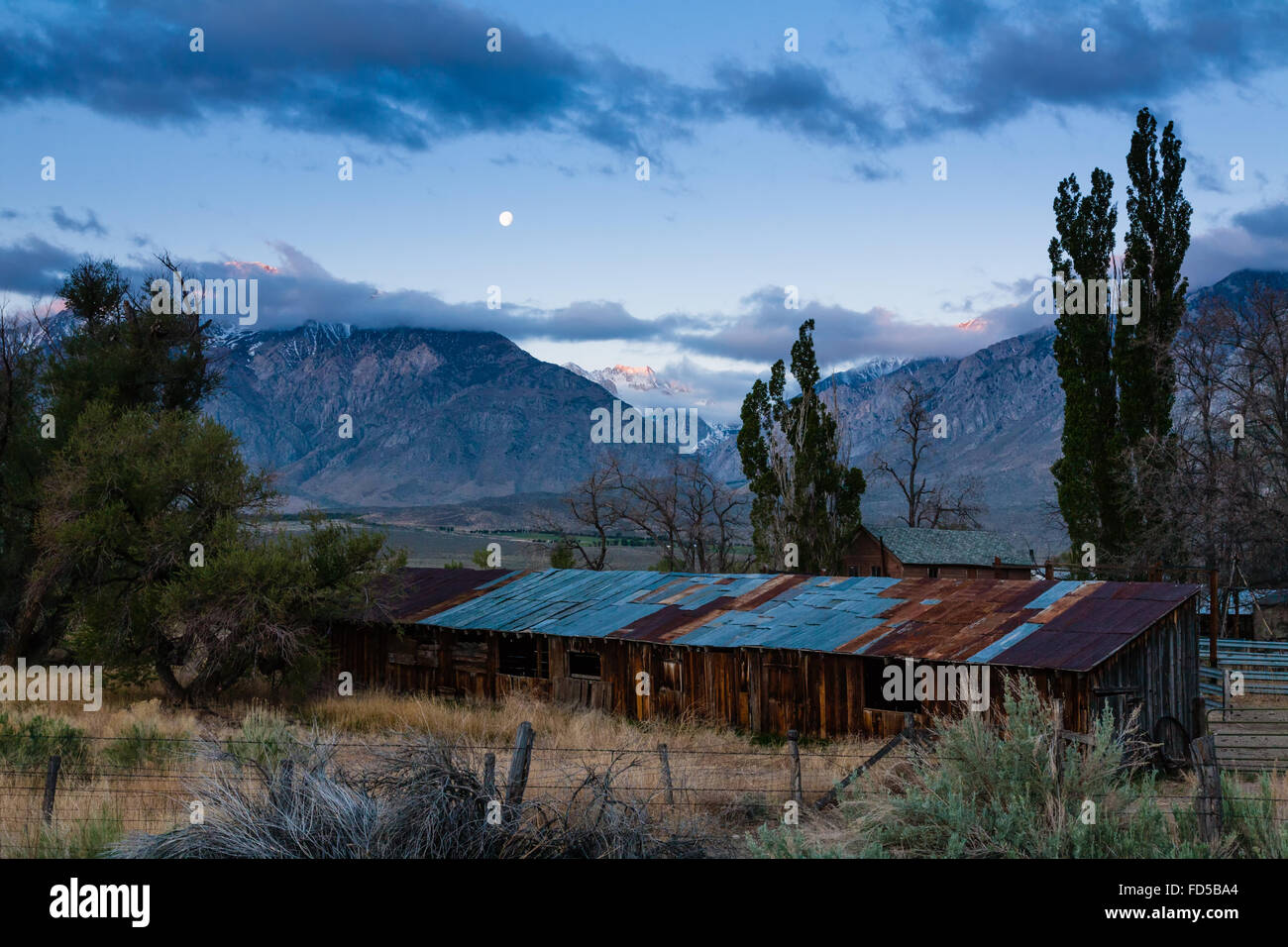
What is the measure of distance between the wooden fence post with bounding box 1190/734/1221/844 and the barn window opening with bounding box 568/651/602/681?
18.2 metres

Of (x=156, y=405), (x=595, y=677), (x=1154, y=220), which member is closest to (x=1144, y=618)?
(x=595, y=677)

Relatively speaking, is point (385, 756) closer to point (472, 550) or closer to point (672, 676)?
point (672, 676)

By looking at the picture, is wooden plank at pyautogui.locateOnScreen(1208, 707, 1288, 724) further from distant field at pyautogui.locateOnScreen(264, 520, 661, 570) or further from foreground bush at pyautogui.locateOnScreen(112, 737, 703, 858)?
distant field at pyautogui.locateOnScreen(264, 520, 661, 570)

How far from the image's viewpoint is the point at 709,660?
78.5 feet

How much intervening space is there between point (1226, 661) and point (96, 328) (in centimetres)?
3732

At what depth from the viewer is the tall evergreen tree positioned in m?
46.4

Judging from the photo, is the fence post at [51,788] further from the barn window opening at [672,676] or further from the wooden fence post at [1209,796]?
the barn window opening at [672,676]

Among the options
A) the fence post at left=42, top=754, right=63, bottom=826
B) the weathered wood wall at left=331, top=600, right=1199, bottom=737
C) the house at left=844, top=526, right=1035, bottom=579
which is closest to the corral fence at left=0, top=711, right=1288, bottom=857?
the fence post at left=42, top=754, right=63, bottom=826

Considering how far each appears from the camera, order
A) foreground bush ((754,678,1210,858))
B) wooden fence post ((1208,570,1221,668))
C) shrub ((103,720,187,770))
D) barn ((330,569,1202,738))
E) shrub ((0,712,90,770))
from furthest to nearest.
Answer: wooden fence post ((1208,570,1221,668))
barn ((330,569,1202,738))
shrub ((103,720,187,770))
shrub ((0,712,90,770))
foreground bush ((754,678,1210,858))

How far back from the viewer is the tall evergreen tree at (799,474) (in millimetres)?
46375

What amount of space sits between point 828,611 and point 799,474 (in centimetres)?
2229

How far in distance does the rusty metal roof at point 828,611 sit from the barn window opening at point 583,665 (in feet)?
2.41

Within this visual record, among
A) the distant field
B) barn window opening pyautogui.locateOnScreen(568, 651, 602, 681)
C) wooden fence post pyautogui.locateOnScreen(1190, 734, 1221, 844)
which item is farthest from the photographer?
the distant field
